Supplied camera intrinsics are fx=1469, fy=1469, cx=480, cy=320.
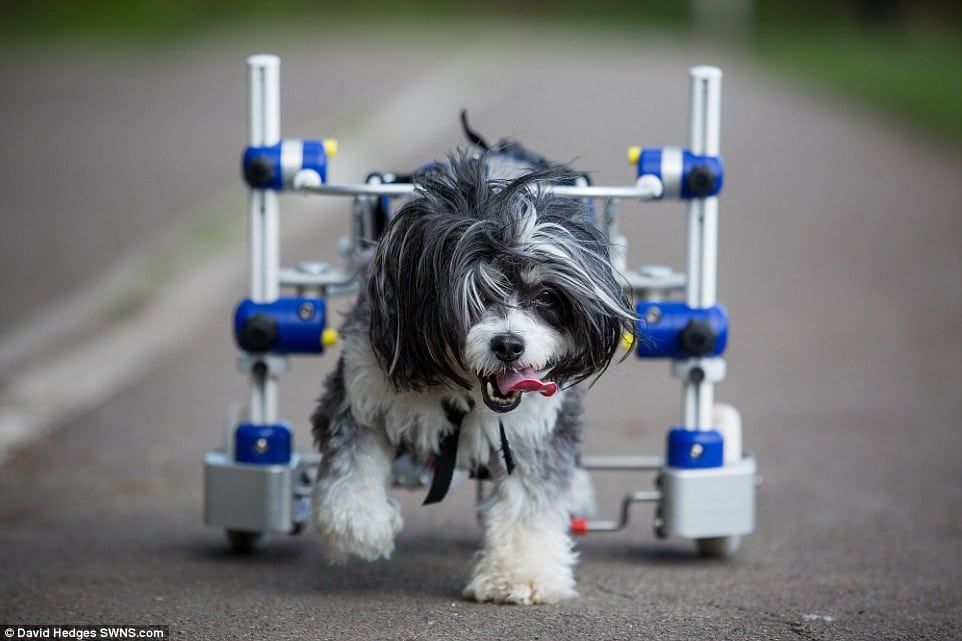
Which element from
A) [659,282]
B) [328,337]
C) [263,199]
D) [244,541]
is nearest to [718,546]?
[659,282]

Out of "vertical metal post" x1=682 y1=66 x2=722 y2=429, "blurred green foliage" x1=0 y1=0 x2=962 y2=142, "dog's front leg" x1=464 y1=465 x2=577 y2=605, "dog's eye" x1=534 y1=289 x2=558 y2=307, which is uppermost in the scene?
"blurred green foliage" x1=0 y1=0 x2=962 y2=142

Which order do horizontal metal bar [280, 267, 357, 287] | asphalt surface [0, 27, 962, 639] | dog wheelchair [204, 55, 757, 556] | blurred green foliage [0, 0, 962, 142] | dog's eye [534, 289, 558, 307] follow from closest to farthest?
dog's eye [534, 289, 558, 307], asphalt surface [0, 27, 962, 639], dog wheelchair [204, 55, 757, 556], horizontal metal bar [280, 267, 357, 287], blurred green foliage [0, 0, 962, 142]

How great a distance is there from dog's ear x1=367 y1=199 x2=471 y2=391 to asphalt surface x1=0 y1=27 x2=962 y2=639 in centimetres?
72

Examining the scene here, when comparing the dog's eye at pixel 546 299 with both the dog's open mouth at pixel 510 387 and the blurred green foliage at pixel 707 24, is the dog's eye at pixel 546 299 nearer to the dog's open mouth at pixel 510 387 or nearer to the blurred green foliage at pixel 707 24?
the dog's open mouth at pixel 510 387

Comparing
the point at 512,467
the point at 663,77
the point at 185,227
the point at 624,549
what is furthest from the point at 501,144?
the point at 663,77

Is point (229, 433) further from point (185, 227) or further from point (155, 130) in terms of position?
point (155, 130)

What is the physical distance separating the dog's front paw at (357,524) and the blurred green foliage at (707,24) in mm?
15464

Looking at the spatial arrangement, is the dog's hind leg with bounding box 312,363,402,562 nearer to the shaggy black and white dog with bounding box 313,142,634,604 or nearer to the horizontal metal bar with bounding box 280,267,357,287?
the shaggy black and white dog with bounding box 313,142,634,604

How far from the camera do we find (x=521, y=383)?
13.3 feet

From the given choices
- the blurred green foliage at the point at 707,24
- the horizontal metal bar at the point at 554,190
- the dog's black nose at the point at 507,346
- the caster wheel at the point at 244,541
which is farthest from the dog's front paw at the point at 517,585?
the blurred green foliage at the point at 707,24

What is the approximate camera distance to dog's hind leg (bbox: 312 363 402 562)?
435cm

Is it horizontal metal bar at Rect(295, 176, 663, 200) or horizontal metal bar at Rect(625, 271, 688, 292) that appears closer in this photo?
horizontal metal bar at Rect(295, 176, 663, 200)

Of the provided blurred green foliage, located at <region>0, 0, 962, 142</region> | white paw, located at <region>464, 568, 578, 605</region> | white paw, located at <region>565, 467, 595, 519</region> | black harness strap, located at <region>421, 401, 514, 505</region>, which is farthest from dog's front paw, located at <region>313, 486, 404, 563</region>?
blurred green foliage, located at <region>0, 0, 962, 142</region>

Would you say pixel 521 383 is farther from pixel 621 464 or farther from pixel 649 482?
pixel 649 482
